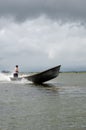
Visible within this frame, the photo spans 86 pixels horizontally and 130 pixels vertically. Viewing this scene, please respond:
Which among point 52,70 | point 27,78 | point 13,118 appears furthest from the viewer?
point 27,78

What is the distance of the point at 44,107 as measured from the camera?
18.7 metres

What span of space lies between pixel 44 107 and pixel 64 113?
2.33 meters

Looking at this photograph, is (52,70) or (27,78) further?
(27,78)

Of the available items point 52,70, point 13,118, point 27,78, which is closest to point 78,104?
point 13,118

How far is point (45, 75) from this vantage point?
124ft

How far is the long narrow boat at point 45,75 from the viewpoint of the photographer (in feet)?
121

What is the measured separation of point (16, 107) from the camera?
61.8ft

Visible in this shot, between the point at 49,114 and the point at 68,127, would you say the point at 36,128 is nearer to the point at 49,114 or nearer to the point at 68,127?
the point at 68,127

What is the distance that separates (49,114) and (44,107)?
7.77ft

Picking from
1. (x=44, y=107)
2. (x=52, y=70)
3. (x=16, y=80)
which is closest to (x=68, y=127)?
(x=44, y=107)

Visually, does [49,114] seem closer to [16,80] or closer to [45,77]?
[45,77]

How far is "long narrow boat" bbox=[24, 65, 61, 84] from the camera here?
37.0 m

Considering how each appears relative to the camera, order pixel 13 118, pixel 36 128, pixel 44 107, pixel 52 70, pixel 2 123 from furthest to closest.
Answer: pixel 52 70
pixel 44 107
pixel 13 118
pixel 2 123
pixel 36 128

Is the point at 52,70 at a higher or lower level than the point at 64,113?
higher
